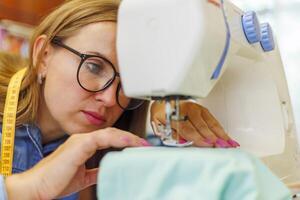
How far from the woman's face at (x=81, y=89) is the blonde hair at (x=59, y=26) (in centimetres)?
2

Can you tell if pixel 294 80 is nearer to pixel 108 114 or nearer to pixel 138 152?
pixel 108 114

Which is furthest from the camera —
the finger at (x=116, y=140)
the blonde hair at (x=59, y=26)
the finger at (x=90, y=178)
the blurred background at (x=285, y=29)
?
the blurred background at (x=285, y=29)

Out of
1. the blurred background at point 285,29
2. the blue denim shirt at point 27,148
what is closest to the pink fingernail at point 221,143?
the blue denim shirt at point 27,148

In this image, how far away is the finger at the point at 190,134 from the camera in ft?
1.85

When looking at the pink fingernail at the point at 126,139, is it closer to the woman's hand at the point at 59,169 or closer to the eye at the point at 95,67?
the woman's hand at the point at 59,169

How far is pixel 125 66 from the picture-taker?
0.45m

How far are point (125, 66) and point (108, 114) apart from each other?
0.30 m

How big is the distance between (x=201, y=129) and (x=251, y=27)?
173 millimetres

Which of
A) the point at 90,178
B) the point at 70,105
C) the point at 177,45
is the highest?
the point at 177,45

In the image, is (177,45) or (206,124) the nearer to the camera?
(177,45)

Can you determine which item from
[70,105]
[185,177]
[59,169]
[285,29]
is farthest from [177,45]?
[285,29]

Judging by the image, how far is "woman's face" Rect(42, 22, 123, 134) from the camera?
0.69 metres

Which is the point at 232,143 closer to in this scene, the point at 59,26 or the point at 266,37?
the point at 266,37

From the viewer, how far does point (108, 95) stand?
2.26 feet
